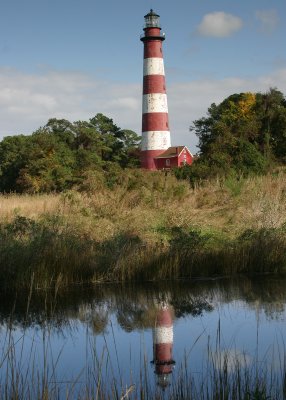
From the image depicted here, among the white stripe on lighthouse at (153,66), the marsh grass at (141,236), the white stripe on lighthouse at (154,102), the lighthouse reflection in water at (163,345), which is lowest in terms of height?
the lighthouse reflection in water at (163,345)

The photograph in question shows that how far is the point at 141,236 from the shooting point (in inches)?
434

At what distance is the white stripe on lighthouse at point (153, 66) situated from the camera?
30609mm

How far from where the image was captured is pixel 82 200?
48.6 ft

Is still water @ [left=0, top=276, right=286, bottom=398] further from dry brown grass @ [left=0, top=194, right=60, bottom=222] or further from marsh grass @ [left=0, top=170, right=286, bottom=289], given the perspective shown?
dry brown grass @ [left=0, top=194, right=60, bottom=222]

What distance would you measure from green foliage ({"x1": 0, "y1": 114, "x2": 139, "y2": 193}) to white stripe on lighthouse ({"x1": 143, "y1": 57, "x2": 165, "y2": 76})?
4.87 metres

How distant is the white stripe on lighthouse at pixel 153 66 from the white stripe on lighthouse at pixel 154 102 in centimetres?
108

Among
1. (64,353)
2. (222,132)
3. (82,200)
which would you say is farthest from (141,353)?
(222,132)

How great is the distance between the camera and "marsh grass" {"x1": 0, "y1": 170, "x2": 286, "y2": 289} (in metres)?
9.02

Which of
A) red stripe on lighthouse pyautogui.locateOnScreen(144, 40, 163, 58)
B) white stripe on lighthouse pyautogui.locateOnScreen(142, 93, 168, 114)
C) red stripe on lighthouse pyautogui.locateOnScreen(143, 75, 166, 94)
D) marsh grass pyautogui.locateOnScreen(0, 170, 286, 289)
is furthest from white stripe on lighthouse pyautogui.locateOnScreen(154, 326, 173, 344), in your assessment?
red stripe on lighthouse pyautogui.locateOnScreen(144, 40, 163, 58)

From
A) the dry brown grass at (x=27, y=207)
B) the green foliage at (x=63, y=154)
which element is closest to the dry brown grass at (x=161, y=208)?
the dry brown grass at (x=27, y=207)

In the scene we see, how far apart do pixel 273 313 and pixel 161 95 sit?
24546 mm

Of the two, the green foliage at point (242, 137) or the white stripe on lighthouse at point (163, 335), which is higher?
the green foliage at point (242, 137)

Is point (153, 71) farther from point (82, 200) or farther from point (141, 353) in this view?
point (141, 353)

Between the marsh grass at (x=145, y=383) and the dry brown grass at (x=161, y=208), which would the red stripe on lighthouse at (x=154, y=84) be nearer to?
the dry brown grass at (x=161, y=208)
